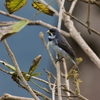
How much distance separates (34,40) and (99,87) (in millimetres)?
934

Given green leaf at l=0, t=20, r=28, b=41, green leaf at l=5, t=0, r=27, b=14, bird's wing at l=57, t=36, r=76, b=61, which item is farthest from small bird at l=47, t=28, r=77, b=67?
green leaf at l=0, t=20, r=28, b=41

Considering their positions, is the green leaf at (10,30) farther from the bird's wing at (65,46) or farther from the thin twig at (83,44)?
the bird's wing at (65,46)

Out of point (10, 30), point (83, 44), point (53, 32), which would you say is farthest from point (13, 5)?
point (53, 32)

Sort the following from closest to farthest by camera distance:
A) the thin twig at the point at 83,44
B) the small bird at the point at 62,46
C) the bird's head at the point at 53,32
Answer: the thin twig at the point at 83,44
the bird's head at the point at 53,32
the small bird at the point at 62,46

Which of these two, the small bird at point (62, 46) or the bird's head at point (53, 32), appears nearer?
the bird's head at point (53, 32)

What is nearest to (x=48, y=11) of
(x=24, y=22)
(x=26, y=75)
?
(x=26, y=75)

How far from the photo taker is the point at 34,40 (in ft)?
11.4

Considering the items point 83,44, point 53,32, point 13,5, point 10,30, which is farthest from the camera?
point 53,32

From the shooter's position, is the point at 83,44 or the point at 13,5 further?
the point at 83,44

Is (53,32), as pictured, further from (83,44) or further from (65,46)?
(83,44)

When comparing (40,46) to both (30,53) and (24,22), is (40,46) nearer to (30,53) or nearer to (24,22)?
(30,53)

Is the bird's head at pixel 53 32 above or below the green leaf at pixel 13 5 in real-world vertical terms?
above

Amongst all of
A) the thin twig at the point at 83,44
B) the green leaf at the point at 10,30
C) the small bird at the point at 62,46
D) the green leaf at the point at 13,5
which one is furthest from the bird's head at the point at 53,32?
the green leaf at the point at 10,30

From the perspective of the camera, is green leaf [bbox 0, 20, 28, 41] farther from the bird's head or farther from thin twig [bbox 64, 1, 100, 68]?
the bird's head
